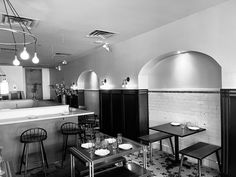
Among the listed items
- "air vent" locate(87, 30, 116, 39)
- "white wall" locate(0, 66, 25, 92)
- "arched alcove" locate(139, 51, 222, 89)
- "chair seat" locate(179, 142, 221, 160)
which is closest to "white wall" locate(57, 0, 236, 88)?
"arched alcove" locate(139, 51, 222, 89)

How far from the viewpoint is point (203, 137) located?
3322mm

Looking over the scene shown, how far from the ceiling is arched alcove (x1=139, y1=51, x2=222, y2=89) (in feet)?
2.71

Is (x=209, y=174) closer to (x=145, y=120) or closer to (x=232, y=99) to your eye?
(x=232, y=99)

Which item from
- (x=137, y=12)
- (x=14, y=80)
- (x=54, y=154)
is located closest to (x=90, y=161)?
(x=54, y=154)

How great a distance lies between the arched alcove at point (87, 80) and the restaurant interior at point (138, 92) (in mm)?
1951

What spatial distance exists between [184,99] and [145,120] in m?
1.15

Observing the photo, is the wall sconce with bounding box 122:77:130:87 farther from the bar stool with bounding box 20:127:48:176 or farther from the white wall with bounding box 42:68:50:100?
the white wall with bounding box 42:68:50:100

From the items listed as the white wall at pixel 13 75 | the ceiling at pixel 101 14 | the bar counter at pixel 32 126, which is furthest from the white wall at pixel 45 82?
the bar counter at pixel 32 126

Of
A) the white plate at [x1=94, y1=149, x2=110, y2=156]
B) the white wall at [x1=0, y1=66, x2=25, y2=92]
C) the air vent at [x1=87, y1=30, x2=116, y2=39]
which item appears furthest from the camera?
the white wall at [x1=0, y1=66, x2=25, y2=92]

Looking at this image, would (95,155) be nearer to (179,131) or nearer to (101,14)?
(179,131)

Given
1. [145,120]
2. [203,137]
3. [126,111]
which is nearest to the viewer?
[203,137]

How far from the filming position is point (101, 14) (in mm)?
2988

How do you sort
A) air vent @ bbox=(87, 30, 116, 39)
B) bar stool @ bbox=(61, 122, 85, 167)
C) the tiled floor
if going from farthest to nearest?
air vent @ bbox=(87, 30, 116, 39) → bar stool @ bbox=(61, 122, 85, 167) → the tiled floor

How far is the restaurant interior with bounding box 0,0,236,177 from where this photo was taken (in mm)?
2615
